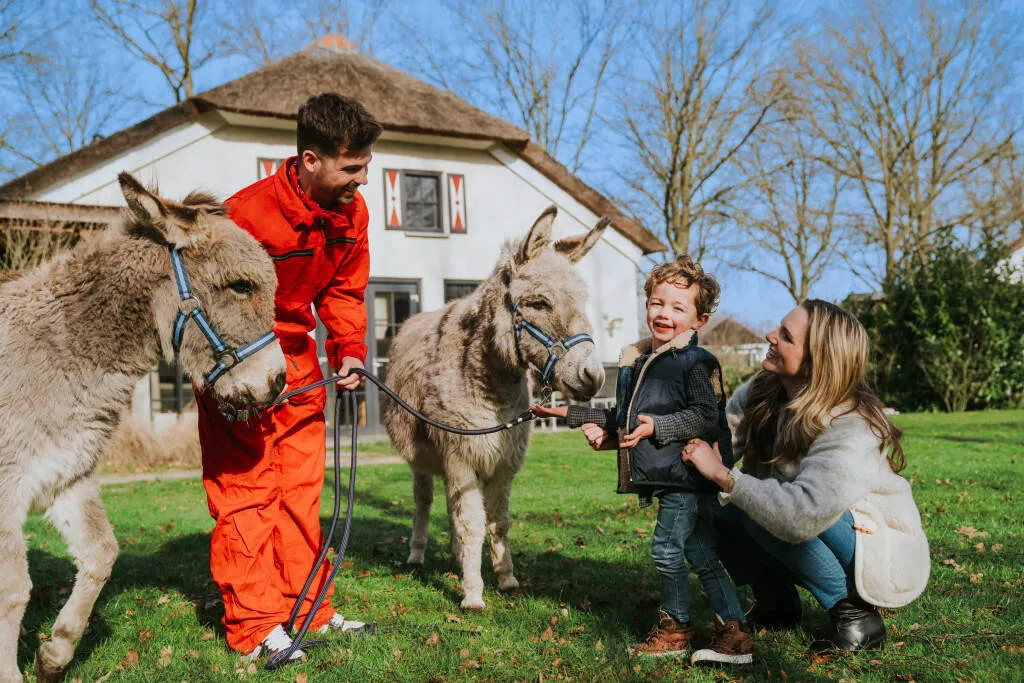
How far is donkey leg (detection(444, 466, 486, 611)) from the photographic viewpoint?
4484 mm

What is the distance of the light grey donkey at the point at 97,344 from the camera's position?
3035 millimetres

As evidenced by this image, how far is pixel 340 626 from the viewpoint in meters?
4.09

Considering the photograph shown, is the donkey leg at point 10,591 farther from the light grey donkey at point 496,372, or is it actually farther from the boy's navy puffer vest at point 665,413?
the boy's navy puffer vest at point 665,413

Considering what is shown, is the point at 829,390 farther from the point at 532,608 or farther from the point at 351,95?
the point at 351,95

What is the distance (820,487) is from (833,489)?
0.05m

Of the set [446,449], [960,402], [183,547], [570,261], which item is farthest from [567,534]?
[960,402]

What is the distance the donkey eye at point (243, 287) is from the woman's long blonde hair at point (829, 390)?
2.57 meters

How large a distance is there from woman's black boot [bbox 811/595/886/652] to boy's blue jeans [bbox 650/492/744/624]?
1.51ft

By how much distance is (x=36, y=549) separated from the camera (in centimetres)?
666

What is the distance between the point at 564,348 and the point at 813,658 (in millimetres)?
1953

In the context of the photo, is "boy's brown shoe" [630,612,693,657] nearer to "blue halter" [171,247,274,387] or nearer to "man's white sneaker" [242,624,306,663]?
"man's white sneaker" [242,624,306,663]

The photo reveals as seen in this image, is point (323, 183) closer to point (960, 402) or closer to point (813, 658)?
point (813, 658)

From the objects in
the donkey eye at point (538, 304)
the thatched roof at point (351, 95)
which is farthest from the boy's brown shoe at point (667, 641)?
the thatched roof at point (351, 95)

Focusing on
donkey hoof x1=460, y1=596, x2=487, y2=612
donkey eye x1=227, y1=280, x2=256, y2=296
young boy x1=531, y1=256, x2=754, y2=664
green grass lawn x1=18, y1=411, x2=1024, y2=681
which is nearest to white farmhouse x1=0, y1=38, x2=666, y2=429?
green grass lawn x1=18, y1=411, x2=1024, y2=681
